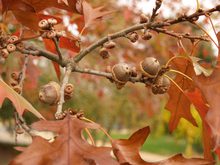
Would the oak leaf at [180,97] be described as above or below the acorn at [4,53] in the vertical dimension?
below

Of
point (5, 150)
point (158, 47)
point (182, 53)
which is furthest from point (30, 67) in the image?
point (5, 150)

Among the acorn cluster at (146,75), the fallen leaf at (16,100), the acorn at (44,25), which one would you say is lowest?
the fallen leaf at (16,100)

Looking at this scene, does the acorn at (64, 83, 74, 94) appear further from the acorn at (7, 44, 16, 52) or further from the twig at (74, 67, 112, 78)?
the acorn at (7, 44, 16, 52)

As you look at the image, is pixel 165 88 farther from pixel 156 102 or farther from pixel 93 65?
pixel 156 102

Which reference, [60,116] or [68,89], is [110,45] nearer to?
[68,89]

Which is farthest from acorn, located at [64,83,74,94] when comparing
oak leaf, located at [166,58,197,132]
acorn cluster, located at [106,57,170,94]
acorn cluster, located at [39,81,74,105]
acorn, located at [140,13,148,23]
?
oak leaf, located at [166,58,197,132]

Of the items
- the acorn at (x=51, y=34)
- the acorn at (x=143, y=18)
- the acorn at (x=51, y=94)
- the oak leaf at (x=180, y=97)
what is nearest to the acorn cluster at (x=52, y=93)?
the acorn at (x=51, y=94)

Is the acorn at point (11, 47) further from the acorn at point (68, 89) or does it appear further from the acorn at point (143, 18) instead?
the acorn at point (143, 18)
